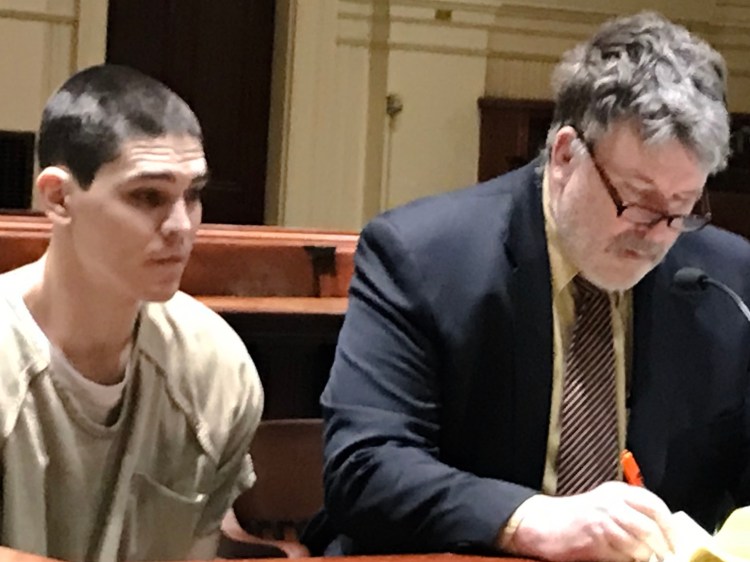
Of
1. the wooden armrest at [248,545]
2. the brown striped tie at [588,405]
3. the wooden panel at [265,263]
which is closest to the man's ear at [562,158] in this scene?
the brown striped tie at [588,405]

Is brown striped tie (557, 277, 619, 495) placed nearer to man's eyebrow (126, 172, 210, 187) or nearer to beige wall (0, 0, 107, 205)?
man's eyebrow (126, 172, 210, 187)

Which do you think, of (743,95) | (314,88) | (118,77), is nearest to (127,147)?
(118,77)

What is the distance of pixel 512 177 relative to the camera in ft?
5.14

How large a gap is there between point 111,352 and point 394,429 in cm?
36

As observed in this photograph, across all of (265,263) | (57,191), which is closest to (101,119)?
(57,191)

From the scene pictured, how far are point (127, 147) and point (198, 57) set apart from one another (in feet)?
13.4

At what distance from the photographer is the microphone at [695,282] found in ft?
4.75

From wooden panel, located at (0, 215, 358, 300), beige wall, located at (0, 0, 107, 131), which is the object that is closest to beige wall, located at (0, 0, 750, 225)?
beige wall, located at (0, 0, 107, 131)

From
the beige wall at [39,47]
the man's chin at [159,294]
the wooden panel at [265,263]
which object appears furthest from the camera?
the beige wall at [39,47]

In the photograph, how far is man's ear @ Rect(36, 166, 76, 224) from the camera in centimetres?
142

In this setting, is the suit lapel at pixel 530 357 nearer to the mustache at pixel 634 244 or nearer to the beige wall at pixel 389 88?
the mustache at pixel 634 244

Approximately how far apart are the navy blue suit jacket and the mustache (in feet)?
0.33

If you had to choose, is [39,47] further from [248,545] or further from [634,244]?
[634,244]

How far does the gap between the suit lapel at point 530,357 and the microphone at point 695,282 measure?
0.16m
